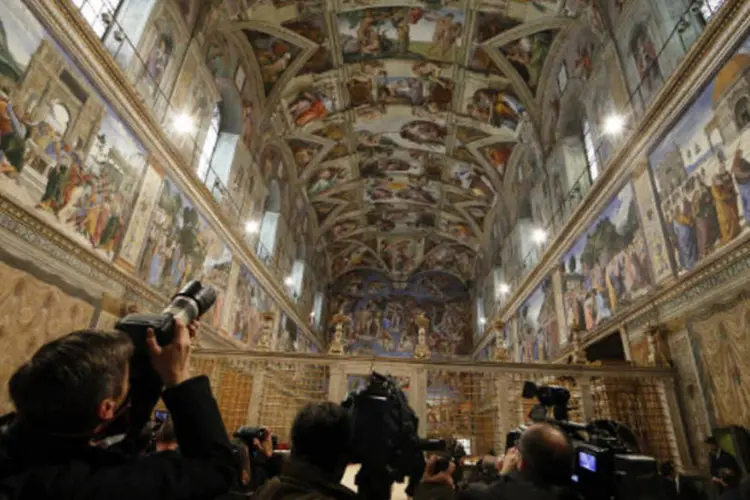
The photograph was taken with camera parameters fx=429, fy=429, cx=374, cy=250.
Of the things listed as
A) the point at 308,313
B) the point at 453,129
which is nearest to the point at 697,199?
the point at 453,129

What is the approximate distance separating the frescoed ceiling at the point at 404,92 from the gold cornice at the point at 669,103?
4.50m

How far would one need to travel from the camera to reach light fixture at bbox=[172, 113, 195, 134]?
10570 millimetres

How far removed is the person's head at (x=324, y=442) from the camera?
1.47 meters

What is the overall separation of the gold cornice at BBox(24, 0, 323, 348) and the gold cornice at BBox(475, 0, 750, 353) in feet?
32.8

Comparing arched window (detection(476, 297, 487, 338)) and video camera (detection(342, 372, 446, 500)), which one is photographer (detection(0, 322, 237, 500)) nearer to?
video camera (detection(342, 372, 446, 500))

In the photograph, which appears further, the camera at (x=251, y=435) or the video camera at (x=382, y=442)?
the camera at (x=251, y=435)

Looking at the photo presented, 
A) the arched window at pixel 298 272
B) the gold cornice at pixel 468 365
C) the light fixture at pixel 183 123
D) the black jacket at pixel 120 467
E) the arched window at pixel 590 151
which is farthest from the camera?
the arched window at pixel 298 272

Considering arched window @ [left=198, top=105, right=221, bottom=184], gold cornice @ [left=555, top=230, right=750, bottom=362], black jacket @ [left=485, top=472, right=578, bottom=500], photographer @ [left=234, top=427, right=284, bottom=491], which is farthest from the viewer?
arched window @ [left=198, top=105, right=221, bottom=184]

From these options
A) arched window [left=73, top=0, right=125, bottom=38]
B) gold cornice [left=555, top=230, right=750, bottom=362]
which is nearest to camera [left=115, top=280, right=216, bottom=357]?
gold cornice [left=555, top=230, right=750, bottom=362]

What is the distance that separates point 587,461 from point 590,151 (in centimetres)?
1215

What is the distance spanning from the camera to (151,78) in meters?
9.47

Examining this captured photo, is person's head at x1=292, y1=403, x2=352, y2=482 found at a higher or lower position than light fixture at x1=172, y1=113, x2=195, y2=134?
lower

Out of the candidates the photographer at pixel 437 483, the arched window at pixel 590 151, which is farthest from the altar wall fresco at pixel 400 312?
A: the photographer at pixel 437 483

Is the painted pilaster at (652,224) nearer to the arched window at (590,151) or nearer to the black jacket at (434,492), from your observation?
the arched window at (590,151)
